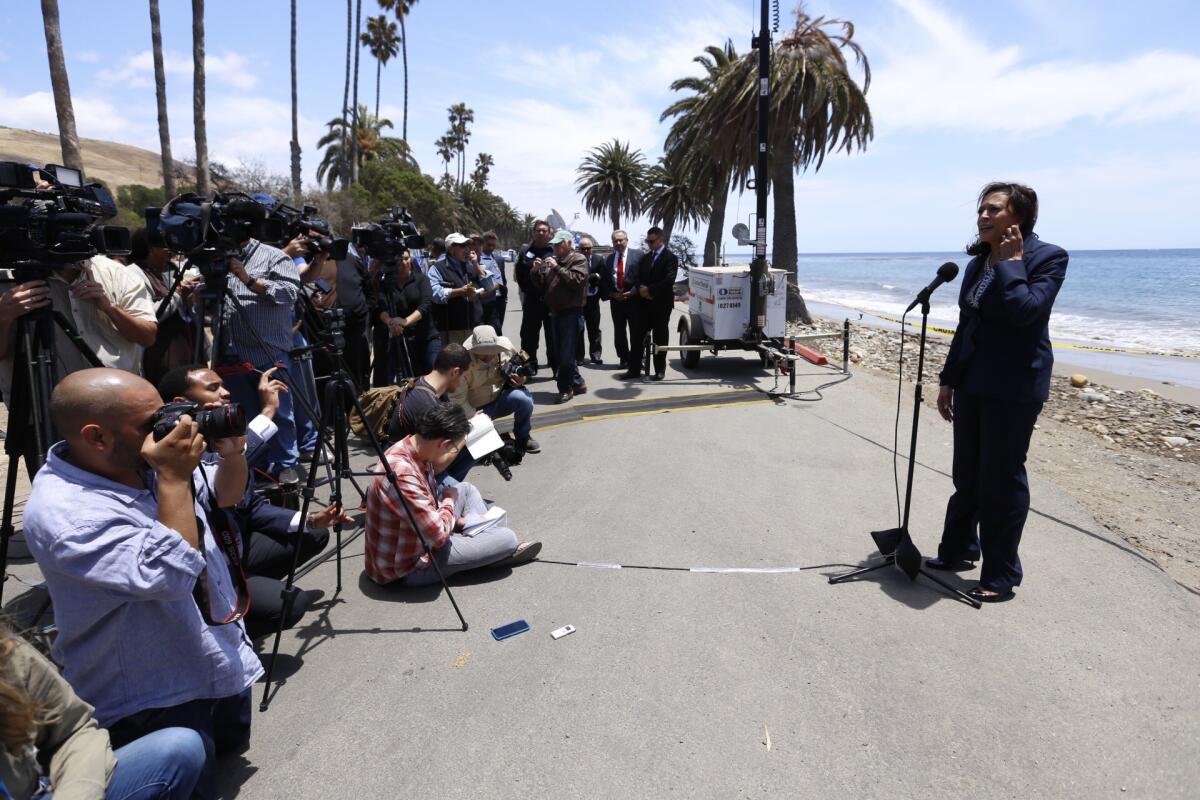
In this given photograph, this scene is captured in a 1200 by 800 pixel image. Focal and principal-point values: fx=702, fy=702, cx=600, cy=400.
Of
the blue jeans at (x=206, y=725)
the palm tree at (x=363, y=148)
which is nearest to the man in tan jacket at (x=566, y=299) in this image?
the blue jeans at (x=206, y=725)

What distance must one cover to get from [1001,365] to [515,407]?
11.9 ft

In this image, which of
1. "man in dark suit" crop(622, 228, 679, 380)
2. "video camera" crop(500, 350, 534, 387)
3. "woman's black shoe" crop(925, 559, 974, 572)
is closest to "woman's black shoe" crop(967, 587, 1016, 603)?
"woman's black shoe" crop(925, 559, 974, 572)

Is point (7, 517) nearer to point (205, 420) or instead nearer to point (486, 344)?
point (205, 420)

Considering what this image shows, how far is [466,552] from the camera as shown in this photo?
3719mm

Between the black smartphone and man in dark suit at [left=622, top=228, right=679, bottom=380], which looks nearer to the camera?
the black smartphone

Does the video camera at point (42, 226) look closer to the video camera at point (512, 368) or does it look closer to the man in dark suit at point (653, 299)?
the video camera at point (512, 368)

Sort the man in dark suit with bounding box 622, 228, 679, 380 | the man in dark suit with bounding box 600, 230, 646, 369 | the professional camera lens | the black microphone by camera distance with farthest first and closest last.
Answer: the man in dark suit with bounding box 600, 230, 646, 369 → the man in dark suit with bounding box 622, 228, 679, 380 → the black microphone → the professional camera lens

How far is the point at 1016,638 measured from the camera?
3.17 meters

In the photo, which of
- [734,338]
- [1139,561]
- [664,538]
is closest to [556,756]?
[664,538]

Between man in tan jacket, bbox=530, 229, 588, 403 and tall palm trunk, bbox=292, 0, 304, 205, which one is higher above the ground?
tall palm trunk, bbox=292, 0, 304, 205

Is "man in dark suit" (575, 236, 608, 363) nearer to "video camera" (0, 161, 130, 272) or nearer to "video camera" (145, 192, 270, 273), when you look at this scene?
"video camera" (145, 192, 270, 273)

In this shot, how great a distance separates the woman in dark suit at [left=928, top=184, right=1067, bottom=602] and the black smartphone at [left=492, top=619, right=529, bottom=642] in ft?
7.38

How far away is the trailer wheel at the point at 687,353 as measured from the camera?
32.0ft

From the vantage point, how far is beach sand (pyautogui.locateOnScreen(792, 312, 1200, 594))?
446 centimetres
